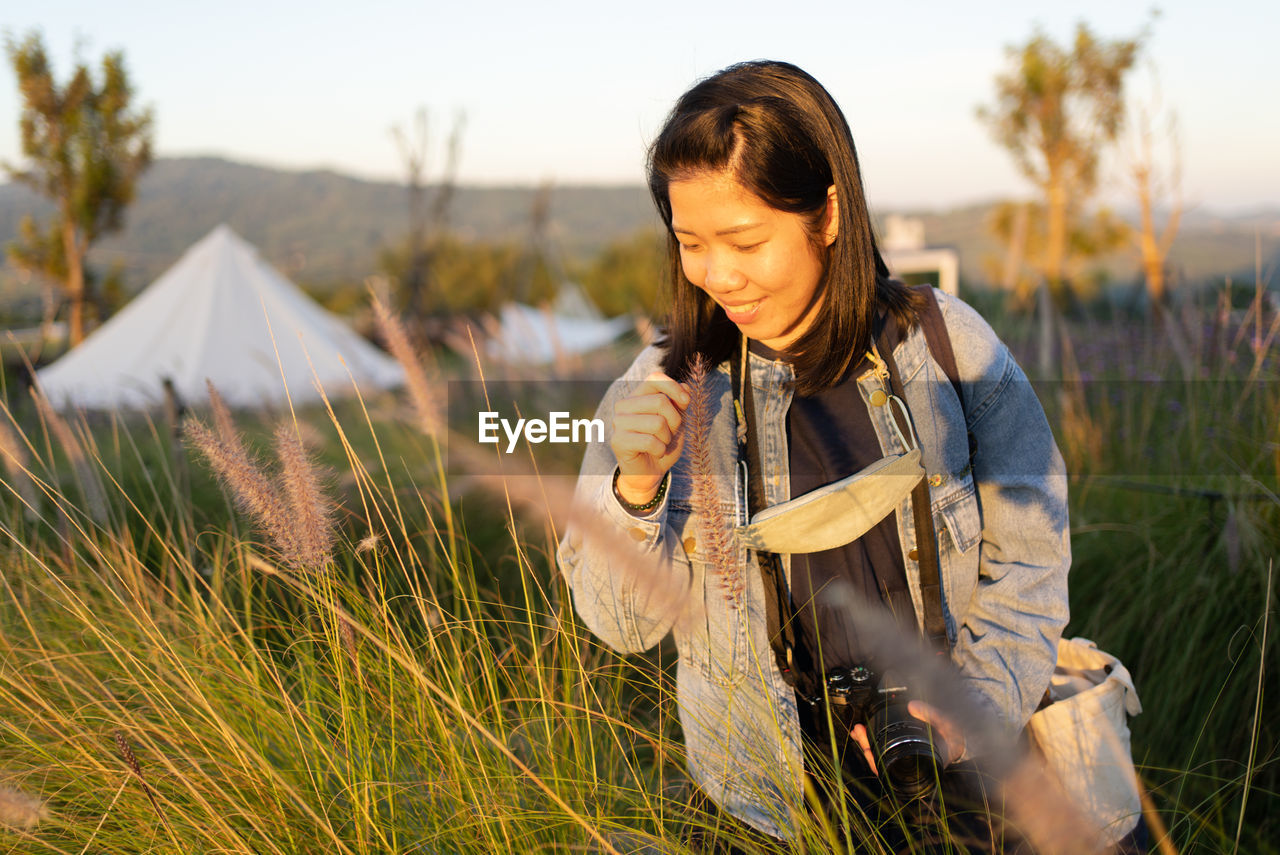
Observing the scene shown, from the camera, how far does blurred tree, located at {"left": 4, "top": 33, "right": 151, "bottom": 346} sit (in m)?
16.6

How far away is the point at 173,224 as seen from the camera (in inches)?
3578

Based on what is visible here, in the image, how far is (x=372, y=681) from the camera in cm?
128

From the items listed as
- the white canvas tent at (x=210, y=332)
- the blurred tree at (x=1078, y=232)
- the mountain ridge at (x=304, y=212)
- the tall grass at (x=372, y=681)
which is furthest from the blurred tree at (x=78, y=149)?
the mountain ridge at (x=304, y=212)

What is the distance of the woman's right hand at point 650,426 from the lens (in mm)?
1148

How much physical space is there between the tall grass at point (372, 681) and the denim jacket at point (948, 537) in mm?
107

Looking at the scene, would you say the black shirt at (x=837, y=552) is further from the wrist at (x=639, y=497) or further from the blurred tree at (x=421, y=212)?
the blurred tree at (x=421, y=212)

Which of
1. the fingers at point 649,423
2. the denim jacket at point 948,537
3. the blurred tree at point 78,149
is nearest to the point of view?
the fingers at point 649,423

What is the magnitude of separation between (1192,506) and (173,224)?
105 meters

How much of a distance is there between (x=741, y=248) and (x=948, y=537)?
0.64 m

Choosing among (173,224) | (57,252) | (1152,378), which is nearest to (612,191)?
(173,224)

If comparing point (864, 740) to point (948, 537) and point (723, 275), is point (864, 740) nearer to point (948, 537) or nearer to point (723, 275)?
point (948, 537)

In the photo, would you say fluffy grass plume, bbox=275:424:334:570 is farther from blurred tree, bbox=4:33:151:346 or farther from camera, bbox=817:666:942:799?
blurred tree, bbox=4:33:151:346

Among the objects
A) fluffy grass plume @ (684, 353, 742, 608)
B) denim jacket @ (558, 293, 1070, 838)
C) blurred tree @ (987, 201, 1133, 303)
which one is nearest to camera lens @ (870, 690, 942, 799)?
denim jacket @ (558, 293, 1070, 838)

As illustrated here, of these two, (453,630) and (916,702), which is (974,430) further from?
(453,630)
